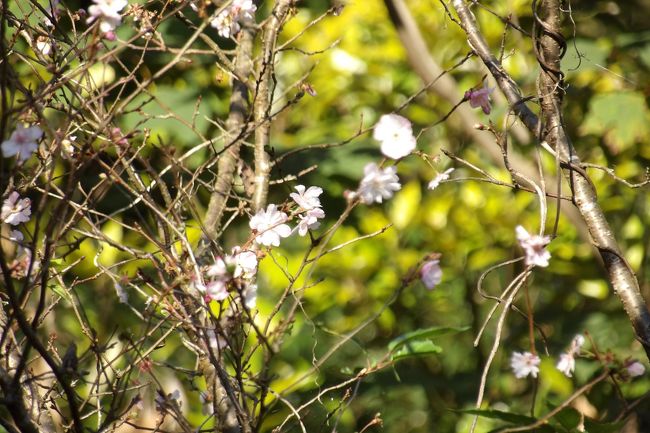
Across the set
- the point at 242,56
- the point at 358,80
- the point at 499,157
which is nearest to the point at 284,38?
the point at 358,80

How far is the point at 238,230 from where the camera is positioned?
3506 millimetres

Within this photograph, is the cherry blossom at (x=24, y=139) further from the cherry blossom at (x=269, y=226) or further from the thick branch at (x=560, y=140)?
the thick branch at (x=560, y=140)

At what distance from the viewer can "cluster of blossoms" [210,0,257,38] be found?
5.46ft

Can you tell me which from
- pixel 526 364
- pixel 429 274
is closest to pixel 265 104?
pixel 429 274

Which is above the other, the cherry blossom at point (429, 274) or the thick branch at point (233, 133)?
the thick branch at point (233, 133)

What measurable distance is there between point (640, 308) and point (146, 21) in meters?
1.09

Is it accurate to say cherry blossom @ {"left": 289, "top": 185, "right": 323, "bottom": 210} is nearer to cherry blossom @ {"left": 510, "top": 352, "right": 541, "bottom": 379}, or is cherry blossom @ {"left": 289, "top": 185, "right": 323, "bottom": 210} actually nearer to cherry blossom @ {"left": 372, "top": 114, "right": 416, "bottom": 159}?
cherry blossom @ {"left": 372, "top": 114, "right": 416, "bottom": 159}

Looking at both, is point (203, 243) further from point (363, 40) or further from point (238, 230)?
point (363, 40)

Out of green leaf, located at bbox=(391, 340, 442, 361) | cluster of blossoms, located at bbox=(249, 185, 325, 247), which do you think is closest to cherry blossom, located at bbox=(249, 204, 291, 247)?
cluster of blossoms, located at bbox=(249, 185, 325, 247)

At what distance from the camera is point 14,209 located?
1522 mm

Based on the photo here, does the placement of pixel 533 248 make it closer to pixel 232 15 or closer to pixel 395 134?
pixel 395 134

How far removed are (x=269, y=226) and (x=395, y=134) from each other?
0.33 m

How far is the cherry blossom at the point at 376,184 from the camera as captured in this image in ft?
4.18

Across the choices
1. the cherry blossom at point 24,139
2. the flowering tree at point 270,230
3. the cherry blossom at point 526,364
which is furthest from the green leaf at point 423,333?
the cherry blossom at point 24,139
